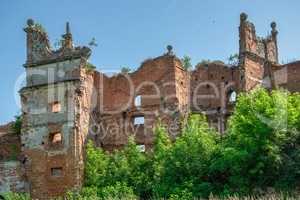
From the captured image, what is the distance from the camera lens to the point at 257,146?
21.1 meters

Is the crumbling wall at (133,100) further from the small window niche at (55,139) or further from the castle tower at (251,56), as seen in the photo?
the castle tower at (251,56)

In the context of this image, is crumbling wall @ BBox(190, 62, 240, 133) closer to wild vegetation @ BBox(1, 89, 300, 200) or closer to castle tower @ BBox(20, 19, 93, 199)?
wild vegetation @ BBox(1, 89, 300, 200)

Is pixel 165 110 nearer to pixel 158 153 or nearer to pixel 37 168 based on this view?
pixel 158 153

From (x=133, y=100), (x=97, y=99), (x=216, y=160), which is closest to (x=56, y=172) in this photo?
(x=97, y=99)

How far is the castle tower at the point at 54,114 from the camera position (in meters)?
25.7

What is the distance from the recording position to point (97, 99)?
28.7 metres

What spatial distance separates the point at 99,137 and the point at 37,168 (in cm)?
340

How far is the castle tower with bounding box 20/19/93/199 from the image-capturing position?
Result: 84.4ft

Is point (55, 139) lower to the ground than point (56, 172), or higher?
higher

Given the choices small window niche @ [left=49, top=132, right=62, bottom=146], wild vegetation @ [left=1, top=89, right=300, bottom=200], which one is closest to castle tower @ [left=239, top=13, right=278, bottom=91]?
wild vegetation @ [left=1, top=89, right=300, bottom=200]

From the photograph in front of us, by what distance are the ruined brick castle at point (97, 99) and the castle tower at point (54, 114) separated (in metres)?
0.04

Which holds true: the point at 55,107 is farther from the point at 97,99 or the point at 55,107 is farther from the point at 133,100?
the point at 133,100

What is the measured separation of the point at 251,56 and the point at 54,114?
9.56 m

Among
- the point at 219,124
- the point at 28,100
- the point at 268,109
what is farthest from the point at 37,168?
the point at 268,109
